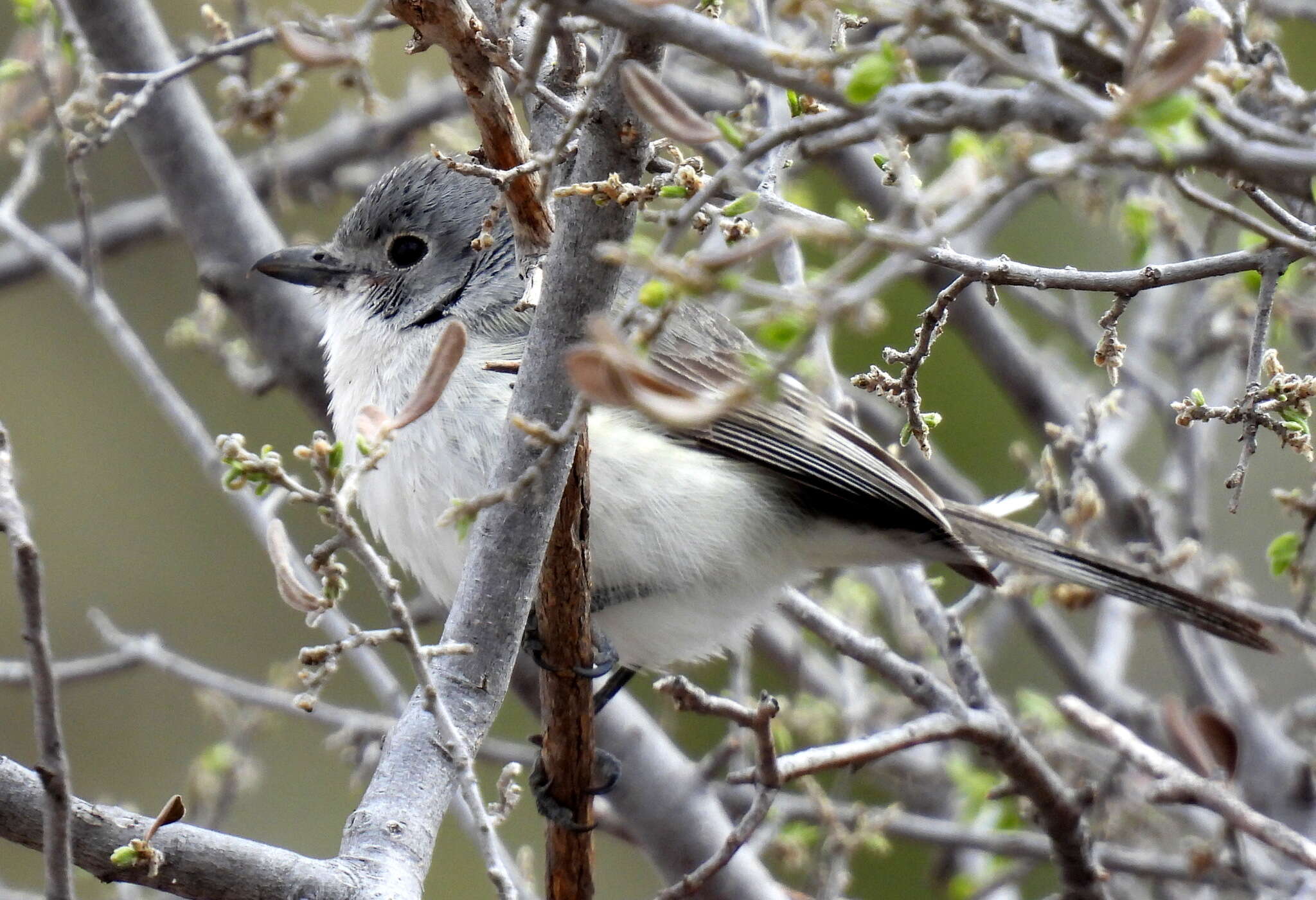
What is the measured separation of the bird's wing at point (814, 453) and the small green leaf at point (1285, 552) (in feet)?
2.54

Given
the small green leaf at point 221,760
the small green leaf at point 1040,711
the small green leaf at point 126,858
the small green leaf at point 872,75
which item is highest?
the small green leaf at point 1040,711

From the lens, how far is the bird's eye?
3.54m

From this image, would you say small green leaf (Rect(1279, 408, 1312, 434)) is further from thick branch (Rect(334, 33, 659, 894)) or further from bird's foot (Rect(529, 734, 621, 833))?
bird's foot (Rect(529, 734, 621, 833))

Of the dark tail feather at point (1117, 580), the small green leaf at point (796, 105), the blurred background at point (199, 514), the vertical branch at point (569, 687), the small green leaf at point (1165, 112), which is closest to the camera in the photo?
the small green leaf at point (1165, 112)

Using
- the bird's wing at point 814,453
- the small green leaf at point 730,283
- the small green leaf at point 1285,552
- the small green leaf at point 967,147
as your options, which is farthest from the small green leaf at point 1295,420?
the bird's wing at point 814,453

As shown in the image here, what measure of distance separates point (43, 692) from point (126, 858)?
377mm

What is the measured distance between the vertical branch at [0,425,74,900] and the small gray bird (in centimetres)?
148

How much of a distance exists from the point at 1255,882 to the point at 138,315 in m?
6.13

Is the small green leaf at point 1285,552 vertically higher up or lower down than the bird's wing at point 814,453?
lower down

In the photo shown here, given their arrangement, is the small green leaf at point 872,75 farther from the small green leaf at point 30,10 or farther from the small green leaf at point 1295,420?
the small green leaf at point 30,10

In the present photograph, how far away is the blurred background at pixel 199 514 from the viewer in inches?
249

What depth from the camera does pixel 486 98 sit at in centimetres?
199

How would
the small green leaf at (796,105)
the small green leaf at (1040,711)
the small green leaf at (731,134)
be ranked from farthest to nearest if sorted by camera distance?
the small green leaf at (1040,711), the small green leaf at (796,105), the small green leaf at (731,134)

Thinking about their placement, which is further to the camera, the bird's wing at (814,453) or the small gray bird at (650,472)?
the bird's wing at (814,453)
